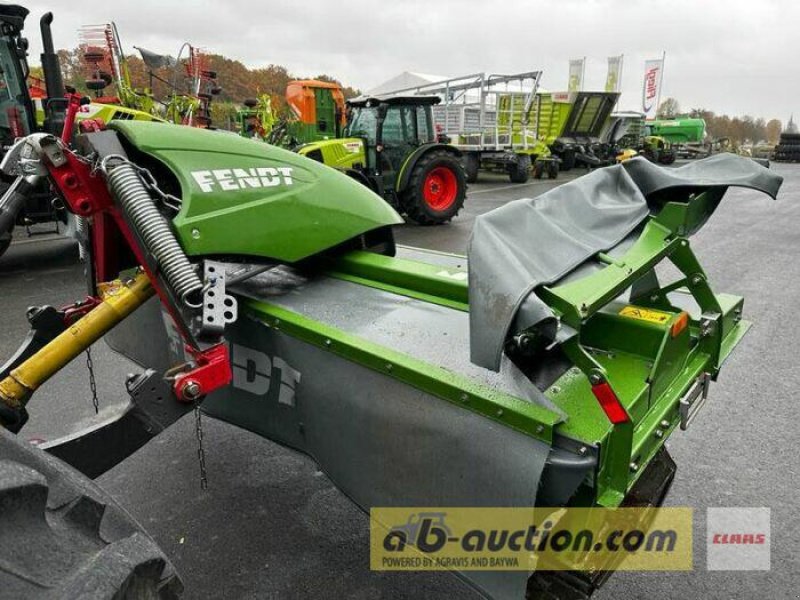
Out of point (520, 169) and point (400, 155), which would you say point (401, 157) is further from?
point (520, 169)

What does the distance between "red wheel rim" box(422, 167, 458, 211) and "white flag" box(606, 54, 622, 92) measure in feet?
69.1

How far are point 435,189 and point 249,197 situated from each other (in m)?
7.71

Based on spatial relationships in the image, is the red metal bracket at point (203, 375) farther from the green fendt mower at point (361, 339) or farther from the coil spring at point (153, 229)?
the coil spring at point (153, 229)

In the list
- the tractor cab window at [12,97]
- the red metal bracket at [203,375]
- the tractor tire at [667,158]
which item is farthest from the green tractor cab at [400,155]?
the tractor tire at [667,158]

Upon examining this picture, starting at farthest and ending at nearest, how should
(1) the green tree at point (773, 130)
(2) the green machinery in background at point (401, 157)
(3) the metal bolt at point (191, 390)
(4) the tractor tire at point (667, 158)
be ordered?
(1) the green tree at point (773, 130)
(4) the tractor tire at point (667, 158)
(2) the green machinery in background at point (401, 157)
(3) the metal bolt at point (191, 390)

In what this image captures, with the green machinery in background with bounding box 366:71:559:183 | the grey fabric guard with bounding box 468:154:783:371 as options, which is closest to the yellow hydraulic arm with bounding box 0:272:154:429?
the grey fabric guard with bounding box 468:154:783:371

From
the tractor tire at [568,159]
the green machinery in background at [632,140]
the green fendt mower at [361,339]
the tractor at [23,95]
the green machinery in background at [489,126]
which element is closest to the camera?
the green fendt mower at [361,339]

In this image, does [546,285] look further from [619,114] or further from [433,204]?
[619,114]

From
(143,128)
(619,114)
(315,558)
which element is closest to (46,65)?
(143,128)

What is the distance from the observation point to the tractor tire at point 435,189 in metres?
8.93

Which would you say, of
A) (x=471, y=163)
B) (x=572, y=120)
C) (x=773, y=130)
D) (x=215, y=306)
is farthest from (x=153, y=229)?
(x=773, y=130)

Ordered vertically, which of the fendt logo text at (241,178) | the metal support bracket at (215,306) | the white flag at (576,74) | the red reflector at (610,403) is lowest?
the red reflector at (610,403)

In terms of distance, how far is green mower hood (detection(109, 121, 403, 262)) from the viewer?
76.1 inches

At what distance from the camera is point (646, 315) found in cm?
207
